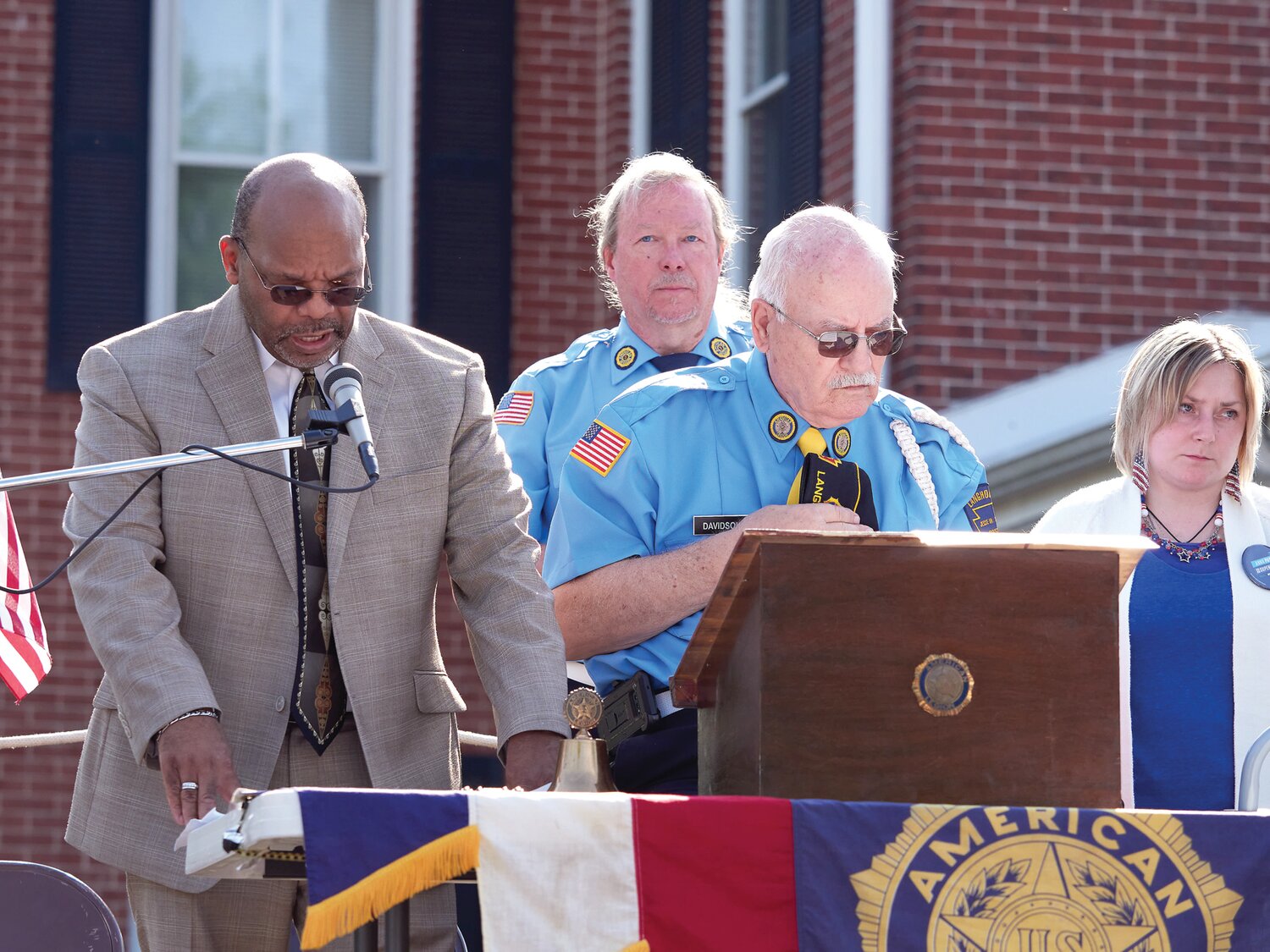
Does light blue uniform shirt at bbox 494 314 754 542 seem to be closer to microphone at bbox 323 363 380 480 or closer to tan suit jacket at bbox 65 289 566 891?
tan suit jacket at bbox 65 289 566 891

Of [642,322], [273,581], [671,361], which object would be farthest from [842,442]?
[273,581]

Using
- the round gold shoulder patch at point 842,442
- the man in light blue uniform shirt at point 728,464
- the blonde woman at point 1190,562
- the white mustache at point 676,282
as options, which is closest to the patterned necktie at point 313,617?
the man in light blue uniform shirt at point 728,464

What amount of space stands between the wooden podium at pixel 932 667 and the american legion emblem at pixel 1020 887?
133mm

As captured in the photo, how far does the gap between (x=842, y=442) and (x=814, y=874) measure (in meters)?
1.39

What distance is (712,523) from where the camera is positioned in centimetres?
427

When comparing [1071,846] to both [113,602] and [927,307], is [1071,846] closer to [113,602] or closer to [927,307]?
[113,602]

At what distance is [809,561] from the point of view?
329 cm

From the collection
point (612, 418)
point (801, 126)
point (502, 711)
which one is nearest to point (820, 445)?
point (612, 418)

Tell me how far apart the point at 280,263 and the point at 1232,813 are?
74.9 inches

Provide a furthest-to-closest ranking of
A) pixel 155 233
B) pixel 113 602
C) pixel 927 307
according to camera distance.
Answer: pixel 155 233 < pixel 927 307 < pixel 113 602

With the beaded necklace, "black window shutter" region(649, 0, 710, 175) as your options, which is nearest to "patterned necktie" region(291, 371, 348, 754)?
the beaded necklace

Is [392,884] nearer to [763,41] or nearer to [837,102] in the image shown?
[837,102]

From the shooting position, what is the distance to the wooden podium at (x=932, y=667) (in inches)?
129

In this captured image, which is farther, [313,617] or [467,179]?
[467,179]
